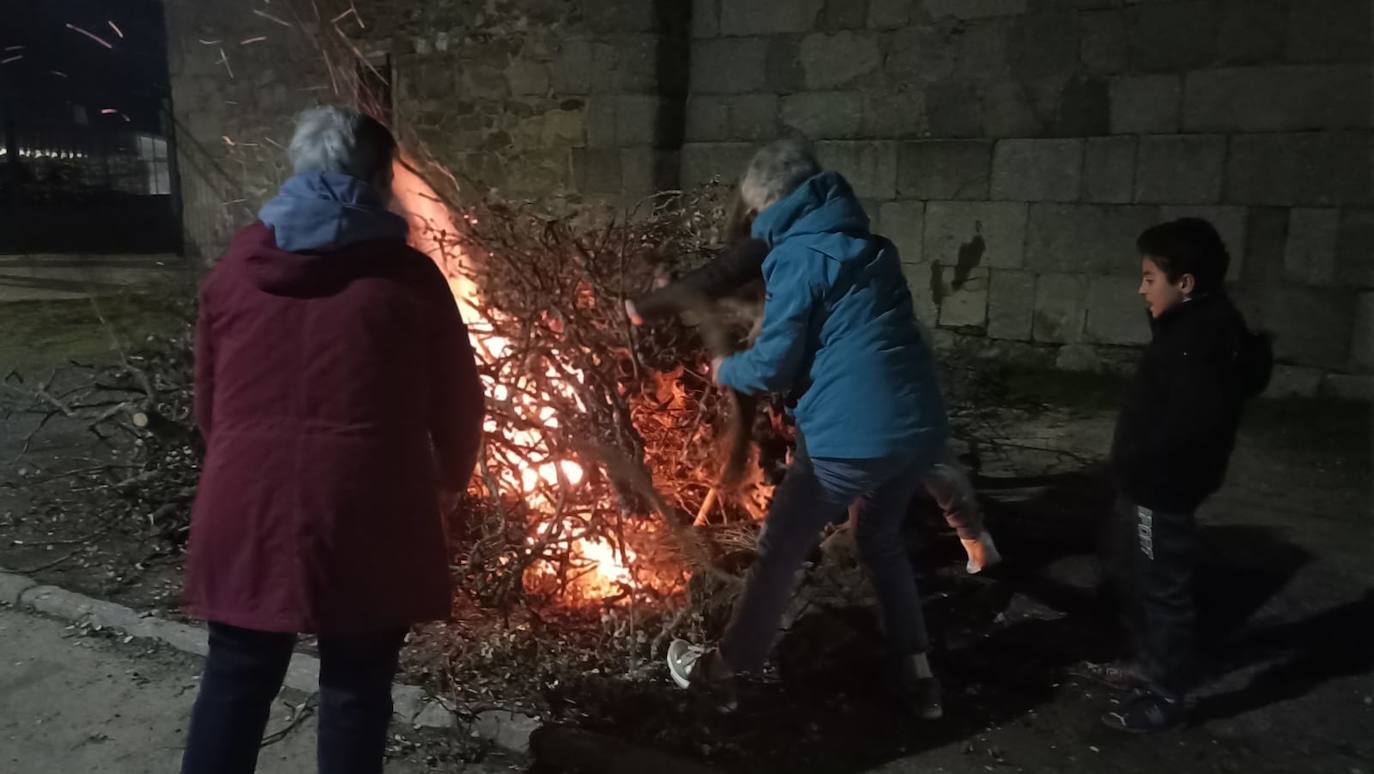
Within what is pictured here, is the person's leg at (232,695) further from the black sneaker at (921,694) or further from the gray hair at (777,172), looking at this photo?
the black sneaker at (921,694)

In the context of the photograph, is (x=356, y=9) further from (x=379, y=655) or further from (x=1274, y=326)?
(x=379, y=655)

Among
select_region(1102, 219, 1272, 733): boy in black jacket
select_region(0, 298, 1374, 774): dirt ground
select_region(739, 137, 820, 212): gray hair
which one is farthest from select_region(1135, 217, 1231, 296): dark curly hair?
select_region(0, 298, 1374, 774): dirt ground

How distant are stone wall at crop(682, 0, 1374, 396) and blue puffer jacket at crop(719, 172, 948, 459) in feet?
16.1

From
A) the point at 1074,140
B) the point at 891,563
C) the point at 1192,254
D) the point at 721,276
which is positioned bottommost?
the point at 891,563

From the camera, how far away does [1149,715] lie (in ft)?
10.5

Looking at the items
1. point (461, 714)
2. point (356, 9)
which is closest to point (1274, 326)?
point (461, 714)

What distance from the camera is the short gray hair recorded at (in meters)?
2.34

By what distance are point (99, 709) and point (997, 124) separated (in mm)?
6666

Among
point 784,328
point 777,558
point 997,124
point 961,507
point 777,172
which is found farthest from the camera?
point 997,124

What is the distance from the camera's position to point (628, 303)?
358cm

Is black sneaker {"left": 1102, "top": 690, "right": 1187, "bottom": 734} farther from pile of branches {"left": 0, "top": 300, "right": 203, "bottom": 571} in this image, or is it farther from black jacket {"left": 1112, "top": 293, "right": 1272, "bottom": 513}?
pile of branches {"left": 0, "top": 300, "right": 203, "bottom": 571}

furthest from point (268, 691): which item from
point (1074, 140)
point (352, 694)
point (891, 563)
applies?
point (1074, 140)

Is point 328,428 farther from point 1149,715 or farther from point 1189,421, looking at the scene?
point 1149,715

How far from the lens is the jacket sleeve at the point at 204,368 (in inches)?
94.9
